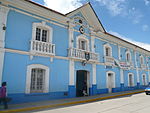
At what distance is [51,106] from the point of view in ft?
25.9

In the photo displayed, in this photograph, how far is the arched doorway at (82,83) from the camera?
40.9ft

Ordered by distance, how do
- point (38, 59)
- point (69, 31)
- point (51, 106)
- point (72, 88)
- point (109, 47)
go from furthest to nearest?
point (109, 47)
point (69, 31)
point (72, 88)
point (38, 59)
point (51, 106)

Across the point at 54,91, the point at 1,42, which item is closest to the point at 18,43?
the point at 1,42

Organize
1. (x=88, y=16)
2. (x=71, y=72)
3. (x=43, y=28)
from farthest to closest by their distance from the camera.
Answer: (x=88, y=16) < (x=71, y=72) < (x=43, y=28)

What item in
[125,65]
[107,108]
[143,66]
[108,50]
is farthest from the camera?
[143,66]

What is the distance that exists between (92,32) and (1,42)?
874 centimetres

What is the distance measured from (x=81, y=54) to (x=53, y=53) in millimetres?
2852

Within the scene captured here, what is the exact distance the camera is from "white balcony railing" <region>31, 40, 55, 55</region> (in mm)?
9109

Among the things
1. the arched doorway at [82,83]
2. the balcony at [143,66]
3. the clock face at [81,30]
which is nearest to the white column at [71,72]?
the arched doorway at [82,83]

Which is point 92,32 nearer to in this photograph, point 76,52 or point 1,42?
point 76,52

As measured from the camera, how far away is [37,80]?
369 inches

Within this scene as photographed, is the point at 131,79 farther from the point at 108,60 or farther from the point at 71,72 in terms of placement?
the point at 71,72

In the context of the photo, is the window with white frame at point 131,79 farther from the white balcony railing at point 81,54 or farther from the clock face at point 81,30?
the clock face at point 81,30

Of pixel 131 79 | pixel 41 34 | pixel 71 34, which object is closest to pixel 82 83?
pixel 71 34
